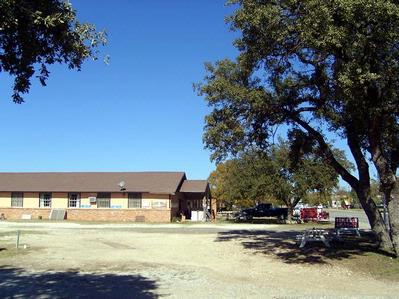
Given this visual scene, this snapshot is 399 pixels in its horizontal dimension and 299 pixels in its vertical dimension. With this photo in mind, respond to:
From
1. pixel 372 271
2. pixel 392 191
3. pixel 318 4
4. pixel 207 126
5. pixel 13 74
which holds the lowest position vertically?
pixel 372 271

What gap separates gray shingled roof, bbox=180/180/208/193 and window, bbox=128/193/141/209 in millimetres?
5284

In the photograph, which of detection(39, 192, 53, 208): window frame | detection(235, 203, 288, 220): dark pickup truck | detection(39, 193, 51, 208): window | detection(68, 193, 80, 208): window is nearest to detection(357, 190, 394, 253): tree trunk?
detection(235, 203, 288, 220): dark pickup truck

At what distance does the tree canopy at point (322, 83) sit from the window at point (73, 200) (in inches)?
1316

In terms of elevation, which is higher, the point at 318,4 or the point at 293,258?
the point at 318,4

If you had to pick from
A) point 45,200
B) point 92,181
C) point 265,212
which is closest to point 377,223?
point 265,212

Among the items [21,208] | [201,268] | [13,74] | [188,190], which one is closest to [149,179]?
[188,190]

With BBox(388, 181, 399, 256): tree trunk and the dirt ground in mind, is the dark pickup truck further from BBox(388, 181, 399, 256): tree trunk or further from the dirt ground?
BBox(388, 181, 399, 256): tree trunk

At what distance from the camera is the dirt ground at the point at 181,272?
Result: 39.0ft

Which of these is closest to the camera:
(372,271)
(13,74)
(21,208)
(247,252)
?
(13,74)

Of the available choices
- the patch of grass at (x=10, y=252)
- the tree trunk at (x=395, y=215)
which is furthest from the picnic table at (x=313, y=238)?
the patch of grass at (x=10, y=252)

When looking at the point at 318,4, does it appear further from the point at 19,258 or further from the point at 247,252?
the point at 19,258

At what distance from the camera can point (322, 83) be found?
18312 mm

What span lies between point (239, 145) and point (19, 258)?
9335 millimetres

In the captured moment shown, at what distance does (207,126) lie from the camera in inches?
821
